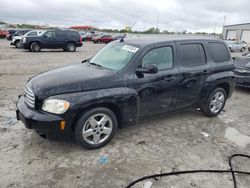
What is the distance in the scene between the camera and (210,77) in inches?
198

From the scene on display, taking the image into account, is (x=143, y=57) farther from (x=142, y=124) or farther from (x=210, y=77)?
(x=210, y=77)

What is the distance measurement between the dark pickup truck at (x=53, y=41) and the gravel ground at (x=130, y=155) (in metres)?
13.9

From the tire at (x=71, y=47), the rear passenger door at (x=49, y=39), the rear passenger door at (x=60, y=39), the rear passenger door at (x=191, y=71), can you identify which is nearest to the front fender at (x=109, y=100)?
the rear passenger door at (x=191, y=71)

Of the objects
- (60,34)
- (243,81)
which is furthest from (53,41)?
(243,81)

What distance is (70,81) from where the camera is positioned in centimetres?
350

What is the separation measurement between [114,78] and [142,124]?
151 centimetres

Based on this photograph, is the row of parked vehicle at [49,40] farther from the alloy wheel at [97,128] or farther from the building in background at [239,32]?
the building in background at [239,32]

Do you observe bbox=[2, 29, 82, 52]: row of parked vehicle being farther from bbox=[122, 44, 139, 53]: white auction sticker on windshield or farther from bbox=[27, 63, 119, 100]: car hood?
bbox=[27, 63, 119, 100]: car hood

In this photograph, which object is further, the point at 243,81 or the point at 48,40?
the point at 48,40

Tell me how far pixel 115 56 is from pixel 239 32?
2017 inches

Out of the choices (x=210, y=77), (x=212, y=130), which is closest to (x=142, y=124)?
(x=212, y=130)

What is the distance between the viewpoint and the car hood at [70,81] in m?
3.38

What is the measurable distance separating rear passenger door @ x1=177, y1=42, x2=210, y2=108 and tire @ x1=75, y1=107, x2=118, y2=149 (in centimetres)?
163

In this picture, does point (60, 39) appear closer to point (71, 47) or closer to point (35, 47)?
point (71, 47)
